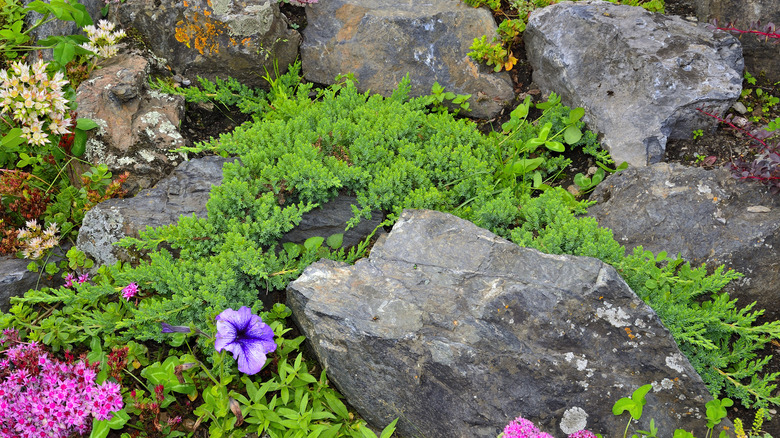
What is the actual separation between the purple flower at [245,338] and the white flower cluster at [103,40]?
10.5 ft

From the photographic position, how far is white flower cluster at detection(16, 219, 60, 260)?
3.69 m

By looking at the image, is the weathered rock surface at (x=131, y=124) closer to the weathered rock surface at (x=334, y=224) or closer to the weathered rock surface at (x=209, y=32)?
the weathered rock surface at (x=209, y=32)

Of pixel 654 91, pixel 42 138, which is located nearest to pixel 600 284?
pixel 654 91

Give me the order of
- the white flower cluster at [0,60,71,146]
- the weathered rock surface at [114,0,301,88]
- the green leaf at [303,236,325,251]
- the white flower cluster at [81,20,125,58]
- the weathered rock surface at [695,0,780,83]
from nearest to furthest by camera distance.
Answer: the green leaf at [303,236,325,251] < the white flower cluster at [0,60,71,146] < the weathered rock surface at [695,0,780,83] < the white flower cluster at [81,20,125,58] < the weathered rock surface at [114,0,301,88]

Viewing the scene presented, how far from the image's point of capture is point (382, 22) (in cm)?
523

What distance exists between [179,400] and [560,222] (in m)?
2.61

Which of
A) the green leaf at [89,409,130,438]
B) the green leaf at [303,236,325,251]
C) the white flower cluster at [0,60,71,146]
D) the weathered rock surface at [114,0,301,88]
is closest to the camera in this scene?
the green leaf at [89,409,130,438]

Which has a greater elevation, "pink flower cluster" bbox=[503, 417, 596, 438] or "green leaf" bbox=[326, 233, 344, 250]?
"pink flower cluster" bbox=[503, 417, 596, 438]

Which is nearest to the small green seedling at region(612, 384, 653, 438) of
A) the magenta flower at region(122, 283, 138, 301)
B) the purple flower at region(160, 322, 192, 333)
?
the purple flower at region(160, 322, 192, 333)

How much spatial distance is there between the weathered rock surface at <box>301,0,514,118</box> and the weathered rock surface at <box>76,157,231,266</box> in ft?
5.85

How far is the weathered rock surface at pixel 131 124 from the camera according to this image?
4.25 meters

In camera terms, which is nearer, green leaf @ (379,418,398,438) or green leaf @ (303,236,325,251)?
green leaf @ (379,418,398,438)

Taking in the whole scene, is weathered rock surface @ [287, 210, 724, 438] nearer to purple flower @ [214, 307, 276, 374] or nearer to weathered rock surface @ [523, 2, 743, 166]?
purple flower @ [214, 307, 276, 374]

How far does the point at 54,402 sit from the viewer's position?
2795 mm
